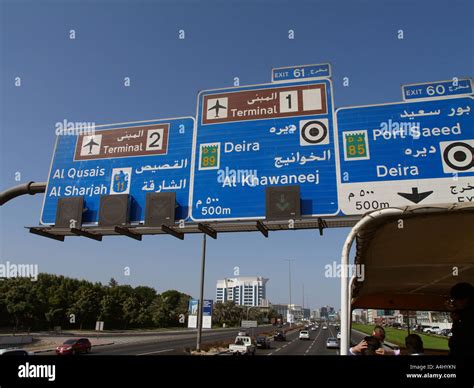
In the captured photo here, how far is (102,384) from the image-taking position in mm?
1989

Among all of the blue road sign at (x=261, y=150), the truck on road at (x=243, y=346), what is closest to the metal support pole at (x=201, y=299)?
the truck on road at (x=243, y=346)

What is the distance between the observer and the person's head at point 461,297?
290cm

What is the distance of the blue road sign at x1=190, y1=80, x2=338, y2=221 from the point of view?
7684mm

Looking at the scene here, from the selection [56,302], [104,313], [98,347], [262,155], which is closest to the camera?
[262,155]

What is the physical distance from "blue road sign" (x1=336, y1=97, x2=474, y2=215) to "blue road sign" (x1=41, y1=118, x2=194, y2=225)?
367cm

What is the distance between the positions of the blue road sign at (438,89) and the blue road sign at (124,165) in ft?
16.3

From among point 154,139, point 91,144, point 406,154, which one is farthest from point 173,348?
point 406,154

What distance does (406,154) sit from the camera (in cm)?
731

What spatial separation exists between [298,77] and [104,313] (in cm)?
6361

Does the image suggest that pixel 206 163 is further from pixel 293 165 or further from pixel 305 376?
pixel 305 376

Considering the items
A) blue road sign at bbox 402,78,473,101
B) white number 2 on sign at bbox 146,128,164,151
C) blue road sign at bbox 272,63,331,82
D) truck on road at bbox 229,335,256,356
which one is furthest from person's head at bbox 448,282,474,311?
truck on road at bbox 229,335,256,356

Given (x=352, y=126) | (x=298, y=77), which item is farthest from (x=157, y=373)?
(x=298, y=77)

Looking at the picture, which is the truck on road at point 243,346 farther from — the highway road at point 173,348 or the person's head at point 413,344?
the person's head at point 413,344

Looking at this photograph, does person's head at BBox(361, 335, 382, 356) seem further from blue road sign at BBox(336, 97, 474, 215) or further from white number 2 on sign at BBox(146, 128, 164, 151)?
white number 2 on sign at BBox(146, 128, 164, 151)
